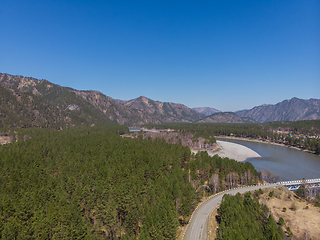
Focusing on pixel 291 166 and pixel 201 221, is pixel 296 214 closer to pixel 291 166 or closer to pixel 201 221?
pixel 201 221

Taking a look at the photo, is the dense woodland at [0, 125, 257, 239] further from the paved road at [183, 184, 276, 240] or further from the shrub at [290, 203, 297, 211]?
the shrub at [290, 203, 297, 211]

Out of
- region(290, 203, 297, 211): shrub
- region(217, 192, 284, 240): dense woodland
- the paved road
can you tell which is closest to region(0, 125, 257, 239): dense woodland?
the paved road

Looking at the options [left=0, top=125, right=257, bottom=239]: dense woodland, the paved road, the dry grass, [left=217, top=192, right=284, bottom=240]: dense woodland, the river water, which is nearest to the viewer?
[left=217, top=192, right=284, bottom=240]: dense woodland

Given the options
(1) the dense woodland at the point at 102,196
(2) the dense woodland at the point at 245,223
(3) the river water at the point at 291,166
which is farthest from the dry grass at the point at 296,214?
(3) the river water at the point at 291,166

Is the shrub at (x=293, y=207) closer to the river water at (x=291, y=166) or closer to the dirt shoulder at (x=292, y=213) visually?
the dirt shoulder at (x=292, y=213)

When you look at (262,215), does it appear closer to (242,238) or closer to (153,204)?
(242,238)

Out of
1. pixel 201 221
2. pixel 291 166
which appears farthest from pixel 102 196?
pixel 291 166
